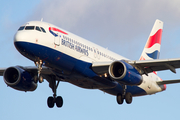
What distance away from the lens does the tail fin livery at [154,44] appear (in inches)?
1885

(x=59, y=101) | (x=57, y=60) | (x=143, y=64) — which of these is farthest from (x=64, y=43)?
(x=59, y=101)

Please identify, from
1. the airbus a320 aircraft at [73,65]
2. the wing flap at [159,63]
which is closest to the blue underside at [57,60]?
the airbus a320 aircraft at [73,65]

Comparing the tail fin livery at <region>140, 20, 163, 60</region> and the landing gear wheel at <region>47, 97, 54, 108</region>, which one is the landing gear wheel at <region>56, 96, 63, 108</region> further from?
the tail fin livery at <region>140, 20, 163, 60</region>

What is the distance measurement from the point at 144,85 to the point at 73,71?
10.6m

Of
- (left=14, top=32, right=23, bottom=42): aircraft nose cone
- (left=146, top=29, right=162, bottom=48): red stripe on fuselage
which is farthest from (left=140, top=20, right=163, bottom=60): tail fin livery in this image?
(left=14, top=32, right=23, bottom=42): aircraft nose cone

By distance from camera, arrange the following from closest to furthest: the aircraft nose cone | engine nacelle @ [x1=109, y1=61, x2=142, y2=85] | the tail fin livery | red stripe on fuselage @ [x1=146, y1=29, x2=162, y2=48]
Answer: the aircraft nose cone → engine nacelle @ [x1=109, y1=61, x2=142, y2=85] → the tail fin livery → red stripe on fuselage @ [x1=146, y1=29, x2=162, y2=48]

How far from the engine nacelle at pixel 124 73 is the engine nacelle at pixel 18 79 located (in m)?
9.32

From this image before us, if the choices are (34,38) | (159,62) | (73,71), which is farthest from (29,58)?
(159,62)

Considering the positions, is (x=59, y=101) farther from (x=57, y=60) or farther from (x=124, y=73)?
(x=124, y=73)

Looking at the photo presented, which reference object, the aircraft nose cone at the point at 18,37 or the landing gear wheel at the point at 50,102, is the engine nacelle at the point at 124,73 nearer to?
the aircraft nose cone at the point at 18,37

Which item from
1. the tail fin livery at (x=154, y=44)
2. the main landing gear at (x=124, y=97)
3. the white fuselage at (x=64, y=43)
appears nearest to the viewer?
the white fuselage at (x=64, y=43)

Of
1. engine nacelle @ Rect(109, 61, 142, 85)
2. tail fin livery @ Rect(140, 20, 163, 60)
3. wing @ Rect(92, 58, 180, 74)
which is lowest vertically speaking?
engine nacelle @ Rect(109, 61, 142, 85)

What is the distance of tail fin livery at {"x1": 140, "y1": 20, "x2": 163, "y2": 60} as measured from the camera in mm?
47875

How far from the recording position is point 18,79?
123ft
